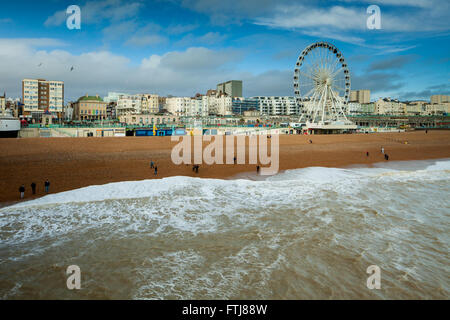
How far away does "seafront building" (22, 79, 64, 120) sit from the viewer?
8125cm

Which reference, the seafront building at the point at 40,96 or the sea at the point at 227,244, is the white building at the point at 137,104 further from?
the sea at the point at 227,244

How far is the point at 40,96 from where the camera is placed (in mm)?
84938

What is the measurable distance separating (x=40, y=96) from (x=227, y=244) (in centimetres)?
9868

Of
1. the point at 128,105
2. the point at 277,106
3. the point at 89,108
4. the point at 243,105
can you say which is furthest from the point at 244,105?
the point at 89,108

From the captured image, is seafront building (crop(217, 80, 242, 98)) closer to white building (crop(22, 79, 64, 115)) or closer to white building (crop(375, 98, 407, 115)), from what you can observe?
white building (crop(375, 98, 407, 115))

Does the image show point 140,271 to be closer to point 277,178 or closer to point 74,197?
point 74,197

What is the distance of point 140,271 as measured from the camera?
6617 millimetres

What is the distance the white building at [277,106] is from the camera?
13475cm

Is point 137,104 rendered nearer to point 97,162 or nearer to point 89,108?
point 89,108

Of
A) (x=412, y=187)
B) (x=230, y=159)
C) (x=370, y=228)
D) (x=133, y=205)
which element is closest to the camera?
(x=370, y=228)

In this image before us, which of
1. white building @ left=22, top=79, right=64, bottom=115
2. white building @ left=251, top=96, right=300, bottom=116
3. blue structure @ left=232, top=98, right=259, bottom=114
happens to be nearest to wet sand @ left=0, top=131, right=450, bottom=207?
white building @ left=22, top=79, right=64, bottom=115

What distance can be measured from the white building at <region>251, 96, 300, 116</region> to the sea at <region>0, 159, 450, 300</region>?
123634 mm
